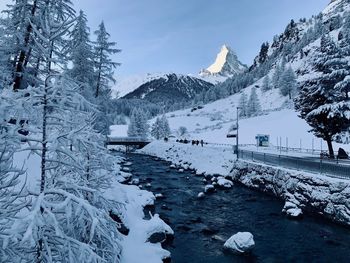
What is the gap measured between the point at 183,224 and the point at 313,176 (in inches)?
413

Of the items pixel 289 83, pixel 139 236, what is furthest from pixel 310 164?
pixel 289 83

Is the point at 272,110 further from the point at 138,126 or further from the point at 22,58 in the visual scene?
the point at 22,58

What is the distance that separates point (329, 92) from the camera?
2834cm

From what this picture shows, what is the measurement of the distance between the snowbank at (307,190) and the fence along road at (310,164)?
79 cm

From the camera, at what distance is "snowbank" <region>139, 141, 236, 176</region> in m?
40.2

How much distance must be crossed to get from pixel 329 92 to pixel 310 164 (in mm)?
8252

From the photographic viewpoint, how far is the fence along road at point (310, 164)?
21.2 meters

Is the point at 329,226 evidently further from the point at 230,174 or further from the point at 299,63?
the point at 299,63

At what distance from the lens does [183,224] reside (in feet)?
67.4

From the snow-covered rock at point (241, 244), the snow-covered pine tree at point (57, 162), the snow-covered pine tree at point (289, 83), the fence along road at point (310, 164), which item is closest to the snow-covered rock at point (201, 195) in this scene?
the fence along road at point (310, 164)

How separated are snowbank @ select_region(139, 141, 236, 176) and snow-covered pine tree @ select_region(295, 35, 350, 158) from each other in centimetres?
1281

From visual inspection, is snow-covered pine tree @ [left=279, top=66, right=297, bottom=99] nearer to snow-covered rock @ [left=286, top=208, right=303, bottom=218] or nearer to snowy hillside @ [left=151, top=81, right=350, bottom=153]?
snowy hillside @ [left=151, top=81, right=350, bottom=153]

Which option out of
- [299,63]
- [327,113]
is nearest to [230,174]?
[327,113]

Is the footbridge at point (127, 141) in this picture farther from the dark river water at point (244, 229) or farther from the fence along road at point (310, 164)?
the dark river water at point (244, 229)
